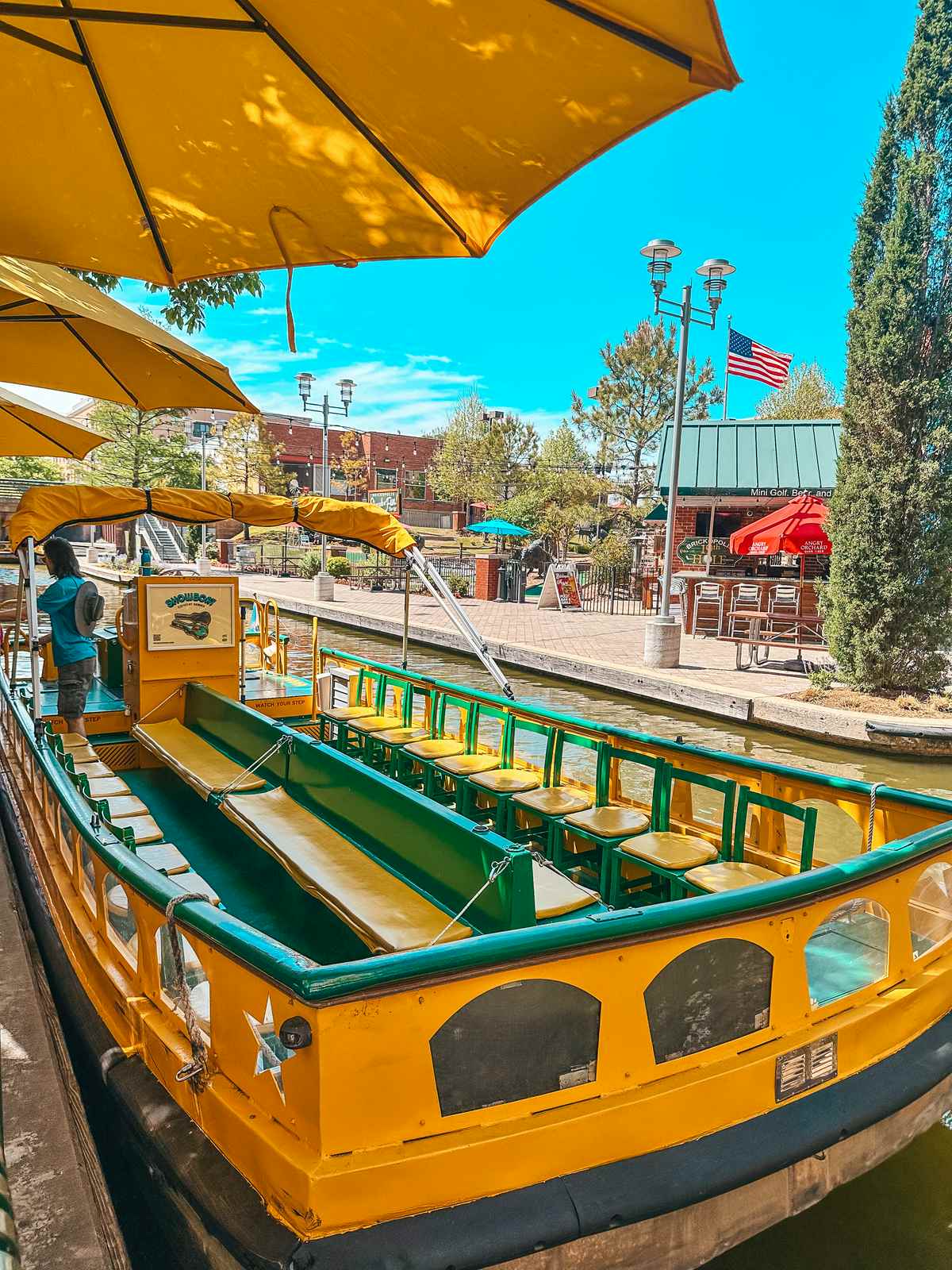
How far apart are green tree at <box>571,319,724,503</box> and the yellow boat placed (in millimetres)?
45162

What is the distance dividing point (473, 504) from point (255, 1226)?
219ft

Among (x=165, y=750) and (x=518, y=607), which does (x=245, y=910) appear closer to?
(x=165, y=750)

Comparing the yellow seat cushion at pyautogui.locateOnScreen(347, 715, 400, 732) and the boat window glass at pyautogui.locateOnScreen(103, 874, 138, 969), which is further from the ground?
the yellow seat cushion at pyautogui.locateOnScreen(347, 715, 400, 732)

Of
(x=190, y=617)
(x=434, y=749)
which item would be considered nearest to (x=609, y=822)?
(x=434, y=749)

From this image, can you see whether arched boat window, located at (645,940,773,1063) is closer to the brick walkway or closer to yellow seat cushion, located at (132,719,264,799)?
yellow seat cushion, located at (132,719,264,799)

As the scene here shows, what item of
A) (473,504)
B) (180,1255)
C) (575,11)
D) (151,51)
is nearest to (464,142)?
(575,11)

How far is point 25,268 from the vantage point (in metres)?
4.59

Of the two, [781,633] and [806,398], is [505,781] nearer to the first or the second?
[781,633]

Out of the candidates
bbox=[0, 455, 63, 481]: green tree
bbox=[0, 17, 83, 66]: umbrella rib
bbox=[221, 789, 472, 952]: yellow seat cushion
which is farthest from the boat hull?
bbox=[0, 455, 63, 481]: green tree

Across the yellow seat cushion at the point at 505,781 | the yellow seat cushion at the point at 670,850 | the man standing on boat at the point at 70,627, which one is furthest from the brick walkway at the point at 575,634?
the man standing on boat at the point at 70,627

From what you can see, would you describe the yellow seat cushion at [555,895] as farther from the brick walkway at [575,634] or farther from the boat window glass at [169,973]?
the brick walkway at [575,634]

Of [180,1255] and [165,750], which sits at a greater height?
[165,750]

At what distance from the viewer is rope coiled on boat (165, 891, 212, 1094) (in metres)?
2.44

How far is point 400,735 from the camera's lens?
6.77 m
